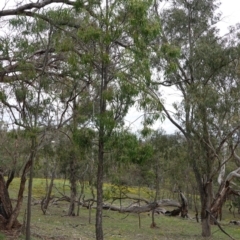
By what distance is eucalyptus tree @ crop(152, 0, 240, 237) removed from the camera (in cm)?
1725

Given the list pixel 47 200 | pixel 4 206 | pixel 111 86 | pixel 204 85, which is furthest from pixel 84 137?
pixel 47 200

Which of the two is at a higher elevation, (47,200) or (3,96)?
(3,96)

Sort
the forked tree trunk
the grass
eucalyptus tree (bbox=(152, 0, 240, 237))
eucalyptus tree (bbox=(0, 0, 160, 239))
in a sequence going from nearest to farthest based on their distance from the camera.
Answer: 1. eucalyptus tree (bbox=(0, 0, 160, 239))
2. the forked tree trunk
3. the grass
4. eucalyptus tree (bbox=(152, 0, 240, 237))

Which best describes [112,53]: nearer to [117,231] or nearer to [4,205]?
[4,205]

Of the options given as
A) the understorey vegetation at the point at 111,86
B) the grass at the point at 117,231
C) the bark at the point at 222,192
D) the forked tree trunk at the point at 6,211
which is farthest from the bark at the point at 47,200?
the forked tree trunk at the point at 6,211

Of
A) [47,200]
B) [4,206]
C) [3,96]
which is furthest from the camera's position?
[47,200]

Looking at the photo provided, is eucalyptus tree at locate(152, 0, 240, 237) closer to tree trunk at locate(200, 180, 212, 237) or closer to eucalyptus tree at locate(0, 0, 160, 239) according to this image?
tree trunk at locate(200, 180, 212, 237)

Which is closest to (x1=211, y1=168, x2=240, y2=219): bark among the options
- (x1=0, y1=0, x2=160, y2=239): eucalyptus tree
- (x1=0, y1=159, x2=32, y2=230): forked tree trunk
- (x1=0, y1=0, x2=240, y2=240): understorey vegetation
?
(x1=0, y1=0, x2=240, y2=240): understorey vegetation

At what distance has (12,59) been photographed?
10.9 meters

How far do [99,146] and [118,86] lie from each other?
4.23 ft

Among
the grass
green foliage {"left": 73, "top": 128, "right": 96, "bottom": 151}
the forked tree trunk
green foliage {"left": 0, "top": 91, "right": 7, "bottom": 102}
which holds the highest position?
green foliage {"left": 0, "top": 91, "right": 7, "bottom": 102}

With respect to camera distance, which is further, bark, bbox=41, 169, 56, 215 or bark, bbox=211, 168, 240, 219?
bark, bbox=41, 169, 56, 215

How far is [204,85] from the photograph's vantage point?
1773 cm

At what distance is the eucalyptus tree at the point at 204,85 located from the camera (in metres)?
17.2
